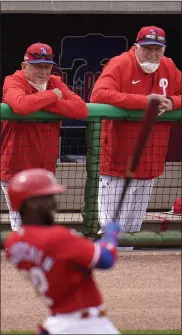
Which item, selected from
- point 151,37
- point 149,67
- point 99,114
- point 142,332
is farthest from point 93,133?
point 142,332

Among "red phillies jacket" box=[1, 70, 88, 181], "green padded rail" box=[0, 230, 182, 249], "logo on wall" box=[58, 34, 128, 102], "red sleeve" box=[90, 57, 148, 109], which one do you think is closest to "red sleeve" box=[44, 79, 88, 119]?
"red phillies jacket" box=[1, 70, 88, 181]

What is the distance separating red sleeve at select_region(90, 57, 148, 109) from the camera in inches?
278

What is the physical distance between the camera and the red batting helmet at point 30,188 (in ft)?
15.2

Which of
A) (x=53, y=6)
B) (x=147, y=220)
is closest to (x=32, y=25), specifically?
(x=53, y=6)

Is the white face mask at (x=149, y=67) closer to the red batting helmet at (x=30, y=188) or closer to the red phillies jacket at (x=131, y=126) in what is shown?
the red phillies jacket at (x=131, y=126)

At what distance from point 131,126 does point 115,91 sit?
279mm

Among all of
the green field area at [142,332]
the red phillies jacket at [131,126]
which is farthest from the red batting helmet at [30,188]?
the red phillies jacket at [131,126]

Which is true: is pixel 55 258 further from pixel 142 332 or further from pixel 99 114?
pixel 99 114

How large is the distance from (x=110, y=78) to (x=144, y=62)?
324 mm

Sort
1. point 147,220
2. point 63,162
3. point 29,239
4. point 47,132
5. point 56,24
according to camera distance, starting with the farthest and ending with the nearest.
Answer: point 56,24 → point 63,162 → point 147,220 → point 47,132 → point 29,239

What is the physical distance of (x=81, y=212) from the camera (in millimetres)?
7637

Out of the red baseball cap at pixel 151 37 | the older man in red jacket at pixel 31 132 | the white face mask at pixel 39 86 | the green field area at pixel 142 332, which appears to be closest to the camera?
the green field area at pixel 142 332

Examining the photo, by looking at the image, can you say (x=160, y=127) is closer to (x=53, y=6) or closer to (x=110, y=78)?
(x=110, y=78)

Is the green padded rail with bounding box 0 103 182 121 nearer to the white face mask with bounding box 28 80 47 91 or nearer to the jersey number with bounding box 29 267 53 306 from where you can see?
the white face mask with bounding box 28 80 47 91
